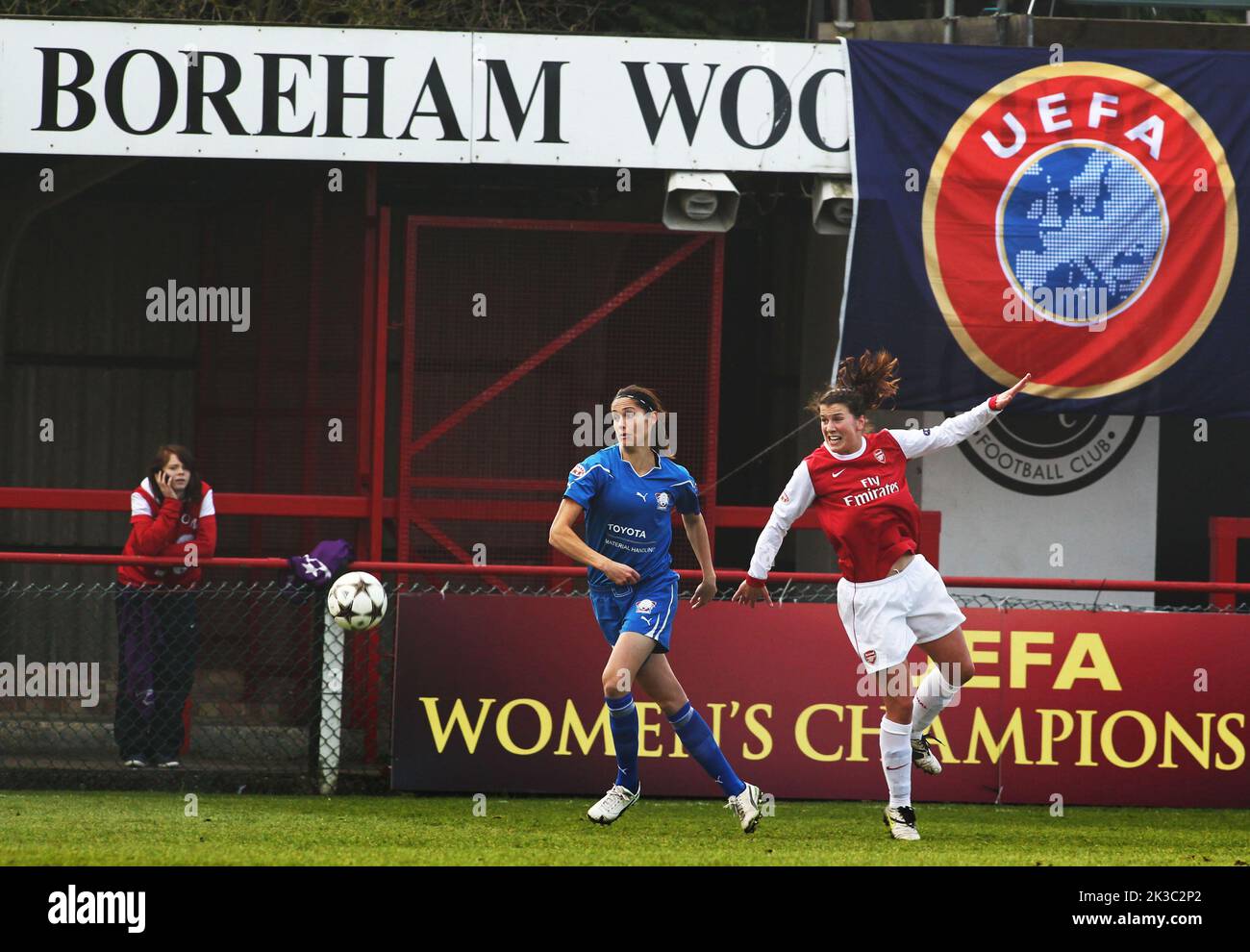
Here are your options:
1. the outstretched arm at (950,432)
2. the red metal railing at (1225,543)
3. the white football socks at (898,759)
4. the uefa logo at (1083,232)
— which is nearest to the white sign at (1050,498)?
the red metal railing at (1225,543)

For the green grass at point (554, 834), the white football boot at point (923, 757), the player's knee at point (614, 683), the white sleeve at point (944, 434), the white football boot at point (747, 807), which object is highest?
the white sleeve at point (944, 434)

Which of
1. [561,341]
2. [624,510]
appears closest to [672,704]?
[624,510]

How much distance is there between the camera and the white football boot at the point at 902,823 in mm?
8250

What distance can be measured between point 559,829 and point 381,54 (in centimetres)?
508

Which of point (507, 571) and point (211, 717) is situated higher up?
point (507, 571)

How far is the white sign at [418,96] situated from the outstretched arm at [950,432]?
3.12m

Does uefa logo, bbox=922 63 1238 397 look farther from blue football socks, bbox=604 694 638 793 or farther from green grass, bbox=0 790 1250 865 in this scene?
blue football socks, bbox=604 694 638 793

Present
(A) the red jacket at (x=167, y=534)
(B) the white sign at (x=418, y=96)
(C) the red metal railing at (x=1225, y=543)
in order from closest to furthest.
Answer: (A) the red jacket at (x=167, y=534) → (B) the white sign at (x=418, y=96) → (C) the red metal railing at (x=1225, y=543)

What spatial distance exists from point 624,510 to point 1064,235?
180 inches

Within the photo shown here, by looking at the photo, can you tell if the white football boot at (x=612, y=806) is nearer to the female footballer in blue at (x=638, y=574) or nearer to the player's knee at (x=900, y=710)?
the female footballer in blue at (x=638, y=574)

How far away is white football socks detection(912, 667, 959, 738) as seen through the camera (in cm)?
848

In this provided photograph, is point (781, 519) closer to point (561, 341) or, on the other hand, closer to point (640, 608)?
point (640, 608)

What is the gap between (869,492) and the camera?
8.34 m

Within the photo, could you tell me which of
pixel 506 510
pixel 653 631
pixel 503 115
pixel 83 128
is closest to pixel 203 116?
pixel 83 128
